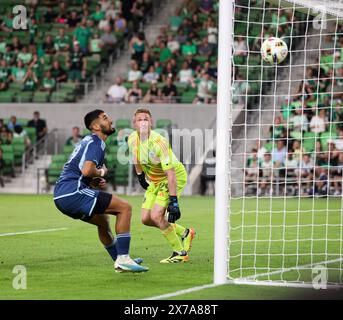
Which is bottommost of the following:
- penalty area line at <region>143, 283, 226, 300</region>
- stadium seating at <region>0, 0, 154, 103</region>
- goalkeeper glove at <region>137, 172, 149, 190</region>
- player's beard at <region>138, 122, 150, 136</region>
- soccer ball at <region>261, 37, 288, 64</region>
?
penalty area line at <region>143, 283, 226, 300</region>

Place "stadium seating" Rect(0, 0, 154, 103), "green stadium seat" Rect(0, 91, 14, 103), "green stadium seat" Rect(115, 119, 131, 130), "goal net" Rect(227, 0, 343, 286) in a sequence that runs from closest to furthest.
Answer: "goal net" Rect(227, 0, 343, 286)
"green stadium seat" Rect(115, 119, 131, 130)
"green stadium seat" Rect(0, 91, 14, 103)
"stadium seating" Rect(0, 0, 154, 103)

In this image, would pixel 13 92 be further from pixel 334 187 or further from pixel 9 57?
pixel 334 187

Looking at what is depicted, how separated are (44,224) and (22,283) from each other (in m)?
7.19

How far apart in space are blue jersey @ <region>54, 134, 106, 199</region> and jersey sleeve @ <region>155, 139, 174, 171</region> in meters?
0.98

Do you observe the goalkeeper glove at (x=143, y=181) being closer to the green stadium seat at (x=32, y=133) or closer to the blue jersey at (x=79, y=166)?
the blue jersey at (x=79, y=166)

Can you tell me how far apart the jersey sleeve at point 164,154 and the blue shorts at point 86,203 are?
1.09m

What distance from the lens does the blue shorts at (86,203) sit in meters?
9.82

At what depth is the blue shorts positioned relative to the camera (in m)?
9.82

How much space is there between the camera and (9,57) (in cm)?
2925

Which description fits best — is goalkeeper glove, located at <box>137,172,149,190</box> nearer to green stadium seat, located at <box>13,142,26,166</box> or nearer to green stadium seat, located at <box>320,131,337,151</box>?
green stadium seat, located at <box>320,131,337,151</box>

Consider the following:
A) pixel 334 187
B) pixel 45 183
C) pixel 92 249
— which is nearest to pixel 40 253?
pixel 92 249

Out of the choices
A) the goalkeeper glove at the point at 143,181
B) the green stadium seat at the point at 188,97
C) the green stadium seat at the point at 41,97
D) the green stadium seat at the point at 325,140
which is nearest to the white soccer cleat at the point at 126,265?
the goalkeeper glove at the point at 143,181

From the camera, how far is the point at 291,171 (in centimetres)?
2334

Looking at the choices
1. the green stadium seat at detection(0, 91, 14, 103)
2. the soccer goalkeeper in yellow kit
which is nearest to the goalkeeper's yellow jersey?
the soccer goalkeeper in yellow kit
